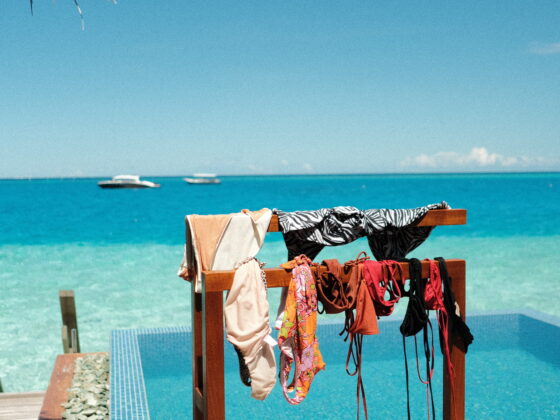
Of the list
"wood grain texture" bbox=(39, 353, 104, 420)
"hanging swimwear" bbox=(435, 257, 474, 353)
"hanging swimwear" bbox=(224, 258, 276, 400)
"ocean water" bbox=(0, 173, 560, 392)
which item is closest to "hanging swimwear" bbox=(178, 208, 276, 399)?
"hanging swimwear" bbox=(224, 258, 276, 400)

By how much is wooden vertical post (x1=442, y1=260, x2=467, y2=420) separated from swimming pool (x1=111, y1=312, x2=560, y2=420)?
1.95 meters

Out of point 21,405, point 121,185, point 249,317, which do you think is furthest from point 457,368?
point 121,185

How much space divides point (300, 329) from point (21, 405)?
10.4 ft

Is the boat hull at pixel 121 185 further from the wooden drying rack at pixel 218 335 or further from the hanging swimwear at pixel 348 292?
the hanging swimwear at pixel 348 292

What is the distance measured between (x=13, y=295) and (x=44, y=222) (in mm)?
17605

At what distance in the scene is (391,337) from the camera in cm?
650

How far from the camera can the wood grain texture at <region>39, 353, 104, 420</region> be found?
4.50 metres

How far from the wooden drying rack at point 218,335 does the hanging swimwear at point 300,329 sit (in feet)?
0.21

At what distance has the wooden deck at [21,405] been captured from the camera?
4.68m

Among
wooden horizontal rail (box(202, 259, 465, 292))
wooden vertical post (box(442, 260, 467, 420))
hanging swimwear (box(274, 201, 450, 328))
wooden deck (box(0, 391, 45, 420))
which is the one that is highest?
hanging swimwear (box(274, 201, 450, 328))

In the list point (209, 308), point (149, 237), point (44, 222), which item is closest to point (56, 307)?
point (209, 308)

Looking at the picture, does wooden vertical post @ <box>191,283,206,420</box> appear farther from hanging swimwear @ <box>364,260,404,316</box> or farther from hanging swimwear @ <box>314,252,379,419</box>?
hanging swimwear @ <box>364,260,404,316</box>

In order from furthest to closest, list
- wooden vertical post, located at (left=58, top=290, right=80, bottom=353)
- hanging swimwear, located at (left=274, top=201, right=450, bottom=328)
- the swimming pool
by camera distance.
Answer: wooden vertical post, located at (left=58, top=290, right=80, bottom=353) < the swimming pool < hanging swimwear, located at (left=274, top=201, right=450, bottom=328)

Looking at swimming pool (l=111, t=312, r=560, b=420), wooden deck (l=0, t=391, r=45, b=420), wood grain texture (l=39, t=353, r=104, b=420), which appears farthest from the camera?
swimming pool (l=111, t=312, r=560, b=420)
